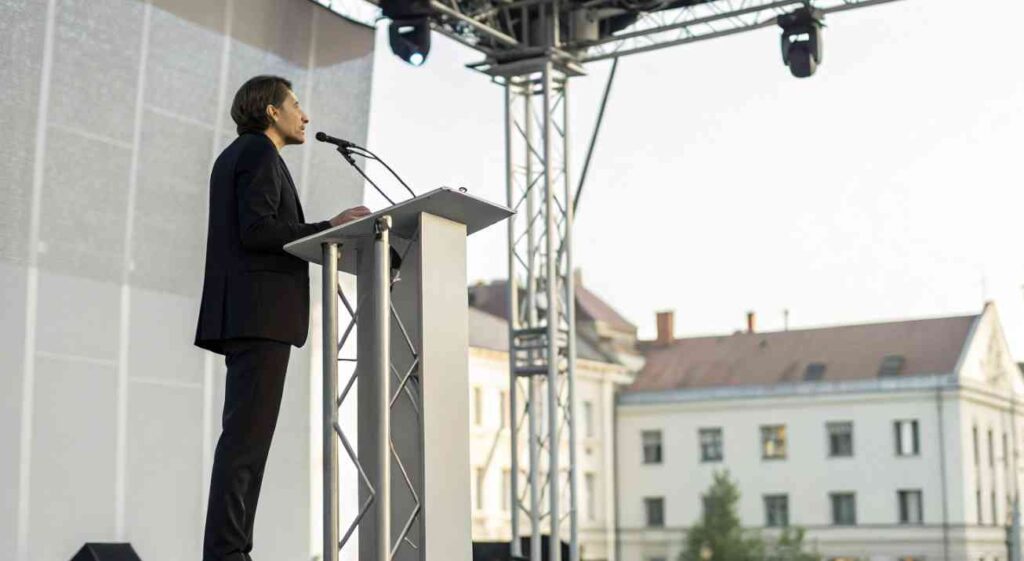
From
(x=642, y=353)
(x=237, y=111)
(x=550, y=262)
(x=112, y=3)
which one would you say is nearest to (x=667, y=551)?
(x=642, y=353)

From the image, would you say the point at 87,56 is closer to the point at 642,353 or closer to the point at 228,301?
the point at 228,301

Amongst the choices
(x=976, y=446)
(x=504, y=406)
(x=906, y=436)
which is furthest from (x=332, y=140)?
(x=976, y=446)

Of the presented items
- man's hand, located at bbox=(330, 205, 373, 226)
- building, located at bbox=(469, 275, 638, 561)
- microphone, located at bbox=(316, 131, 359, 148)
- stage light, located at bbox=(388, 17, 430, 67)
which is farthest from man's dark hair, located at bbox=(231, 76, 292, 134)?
building, located at bbox=(469, 275, 638, 561)

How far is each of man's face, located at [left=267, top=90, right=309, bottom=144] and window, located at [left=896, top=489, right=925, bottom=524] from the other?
39526 millimetres

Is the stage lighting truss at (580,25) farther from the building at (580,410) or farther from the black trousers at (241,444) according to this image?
the building at (580,410)

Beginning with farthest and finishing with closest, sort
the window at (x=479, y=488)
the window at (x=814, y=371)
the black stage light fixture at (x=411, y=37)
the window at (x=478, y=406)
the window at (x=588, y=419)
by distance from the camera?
1. the window at (x=588, y=419)
2. the window at (x=814, y=371)
3. the window at (x=478, y=406)
4. the window at (x=479, y=488)
5. the black stage light fixture at (x=411, y=37)

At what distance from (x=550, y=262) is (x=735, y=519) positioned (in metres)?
32.0

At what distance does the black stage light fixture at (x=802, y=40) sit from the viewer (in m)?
9.05

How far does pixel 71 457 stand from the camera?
20.0 ft

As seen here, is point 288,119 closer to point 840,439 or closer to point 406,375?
point 406,375

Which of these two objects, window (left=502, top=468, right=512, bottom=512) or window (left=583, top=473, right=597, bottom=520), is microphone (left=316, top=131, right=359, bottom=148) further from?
window (left=583, top=473, right=597, bottom=520)

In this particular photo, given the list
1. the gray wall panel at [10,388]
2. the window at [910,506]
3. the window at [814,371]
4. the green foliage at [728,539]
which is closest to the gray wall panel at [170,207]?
the gray wall panel at [10,388]

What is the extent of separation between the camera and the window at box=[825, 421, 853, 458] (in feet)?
136

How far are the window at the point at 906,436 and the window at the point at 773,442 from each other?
330 cm
